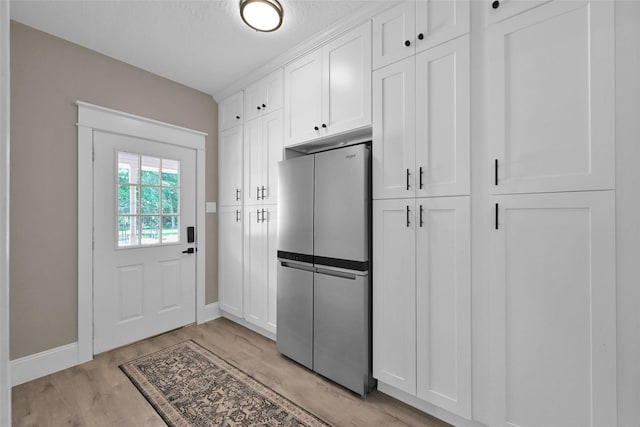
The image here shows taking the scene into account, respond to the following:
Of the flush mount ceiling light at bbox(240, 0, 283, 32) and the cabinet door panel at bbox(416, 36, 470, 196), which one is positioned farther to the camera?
the flush mount ceiling light at bbox(240, 0, 283, 32)

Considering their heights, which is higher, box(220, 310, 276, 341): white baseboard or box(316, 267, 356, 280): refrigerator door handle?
→ box(316, 267, 356, 280): refrigerator door handle

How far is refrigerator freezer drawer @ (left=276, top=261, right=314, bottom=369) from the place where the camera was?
7.41ft

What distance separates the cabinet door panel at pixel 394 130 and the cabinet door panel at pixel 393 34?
0.21 feet

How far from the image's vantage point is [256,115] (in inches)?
115

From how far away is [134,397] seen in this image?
6.46 feet

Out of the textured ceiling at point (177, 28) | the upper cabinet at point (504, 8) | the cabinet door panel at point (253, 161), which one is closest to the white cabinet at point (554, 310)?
the upper cabinet at point (504, 8)

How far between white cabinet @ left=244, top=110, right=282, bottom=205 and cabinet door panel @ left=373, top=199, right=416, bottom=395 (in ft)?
3.87

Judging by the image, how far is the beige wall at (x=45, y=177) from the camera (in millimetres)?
2158

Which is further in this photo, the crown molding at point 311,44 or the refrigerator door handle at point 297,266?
the refrigerator door handle at point 297,266

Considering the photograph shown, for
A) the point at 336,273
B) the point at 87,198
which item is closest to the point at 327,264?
the point at 336,273

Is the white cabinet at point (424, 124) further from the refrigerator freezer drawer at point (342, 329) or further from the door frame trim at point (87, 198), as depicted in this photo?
the door frame trim at point (87, 198)

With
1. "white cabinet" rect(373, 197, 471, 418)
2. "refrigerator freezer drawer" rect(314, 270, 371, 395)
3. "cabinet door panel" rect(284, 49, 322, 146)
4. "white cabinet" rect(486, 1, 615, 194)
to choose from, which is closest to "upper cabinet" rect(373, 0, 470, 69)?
"white cabinet" rect(486, 1, 615, 194)

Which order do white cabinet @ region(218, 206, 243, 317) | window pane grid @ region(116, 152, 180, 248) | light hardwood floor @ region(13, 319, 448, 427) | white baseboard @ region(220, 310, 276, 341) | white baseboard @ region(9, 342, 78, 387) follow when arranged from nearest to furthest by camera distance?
light hardwood floor @ region(13, 319, 448, 427) < white baseboard @ region(9, 342, 78, 387) < window pane grid @ region(116, 152, 180, 248) < white baseboard @ region(220, 310, 276, 341) < white cabinet @ region(218, 206, 243, 317)

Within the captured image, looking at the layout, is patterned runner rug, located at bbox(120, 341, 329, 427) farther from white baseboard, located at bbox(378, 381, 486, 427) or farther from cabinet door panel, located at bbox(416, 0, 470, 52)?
cabinet door panel, located at bbox(416, 0, 470, 52)
